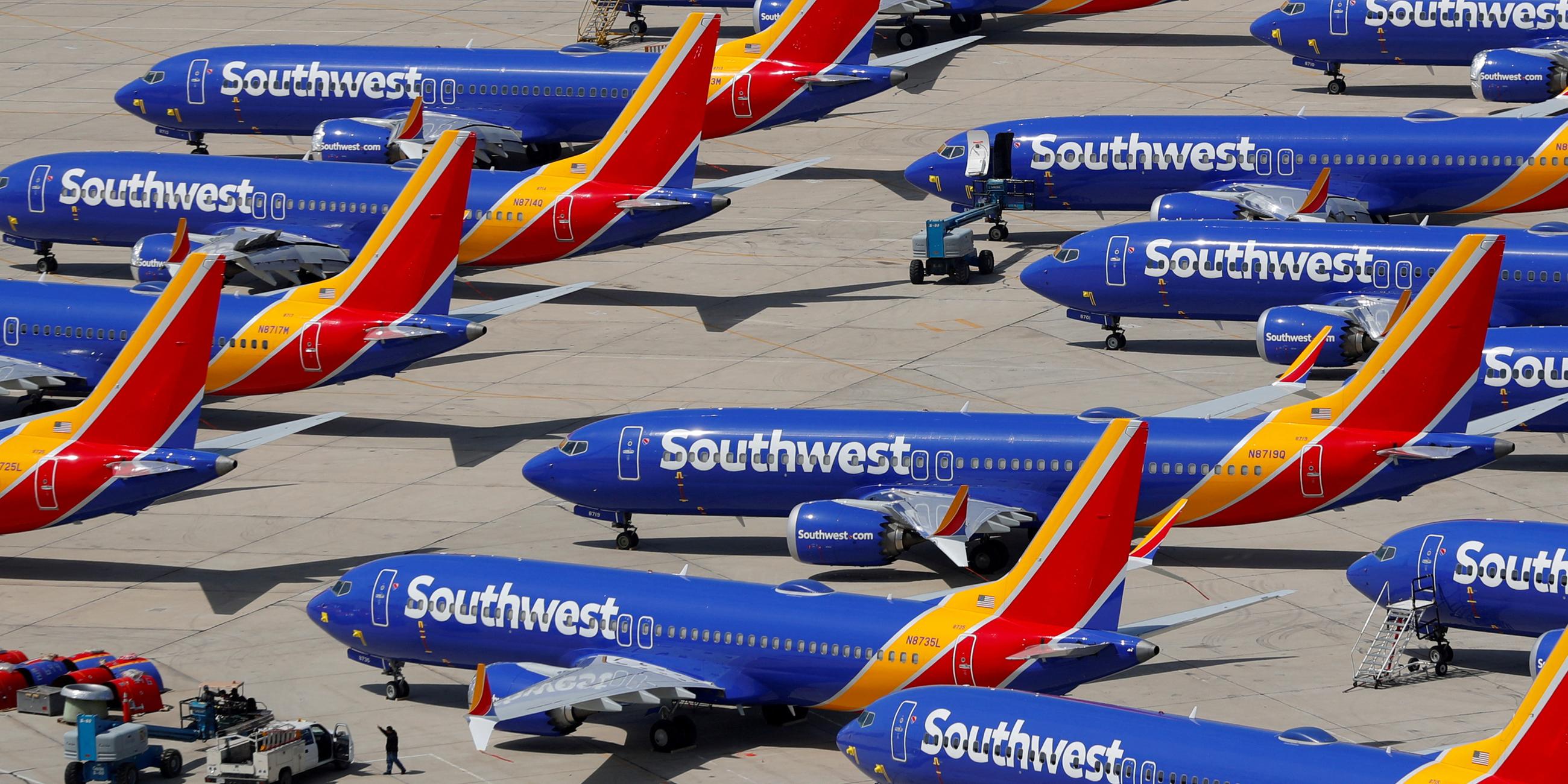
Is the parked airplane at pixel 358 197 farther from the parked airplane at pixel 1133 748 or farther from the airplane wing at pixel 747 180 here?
the parked airplane at pixel 1133 748

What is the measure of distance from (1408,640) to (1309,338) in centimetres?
1874

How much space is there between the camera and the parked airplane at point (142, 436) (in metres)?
60.0

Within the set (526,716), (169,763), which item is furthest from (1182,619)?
(169,763)

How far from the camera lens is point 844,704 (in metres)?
52.2

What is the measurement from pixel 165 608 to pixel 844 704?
716 inches

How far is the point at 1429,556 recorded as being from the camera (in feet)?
184

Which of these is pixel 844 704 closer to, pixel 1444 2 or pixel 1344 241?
pixel 1344 241

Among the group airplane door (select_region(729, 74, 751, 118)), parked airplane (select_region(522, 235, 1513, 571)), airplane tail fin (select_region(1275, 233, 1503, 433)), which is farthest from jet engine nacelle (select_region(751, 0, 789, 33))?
airplane tail fin (select_region(1275, 233, 1503, 433))

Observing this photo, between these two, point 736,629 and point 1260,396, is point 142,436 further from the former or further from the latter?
point 1260,396

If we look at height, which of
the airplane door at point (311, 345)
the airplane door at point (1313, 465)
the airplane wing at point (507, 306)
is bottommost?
the airplane door at point (1313, 465)

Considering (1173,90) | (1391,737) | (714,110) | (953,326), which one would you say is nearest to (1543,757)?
(1391,737)

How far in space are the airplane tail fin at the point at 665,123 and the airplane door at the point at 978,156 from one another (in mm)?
10860

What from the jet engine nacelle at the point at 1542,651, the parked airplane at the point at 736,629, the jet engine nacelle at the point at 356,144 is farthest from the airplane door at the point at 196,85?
the jet engine nacelle at the point at 1542,651

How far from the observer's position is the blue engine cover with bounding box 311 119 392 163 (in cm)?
9275
